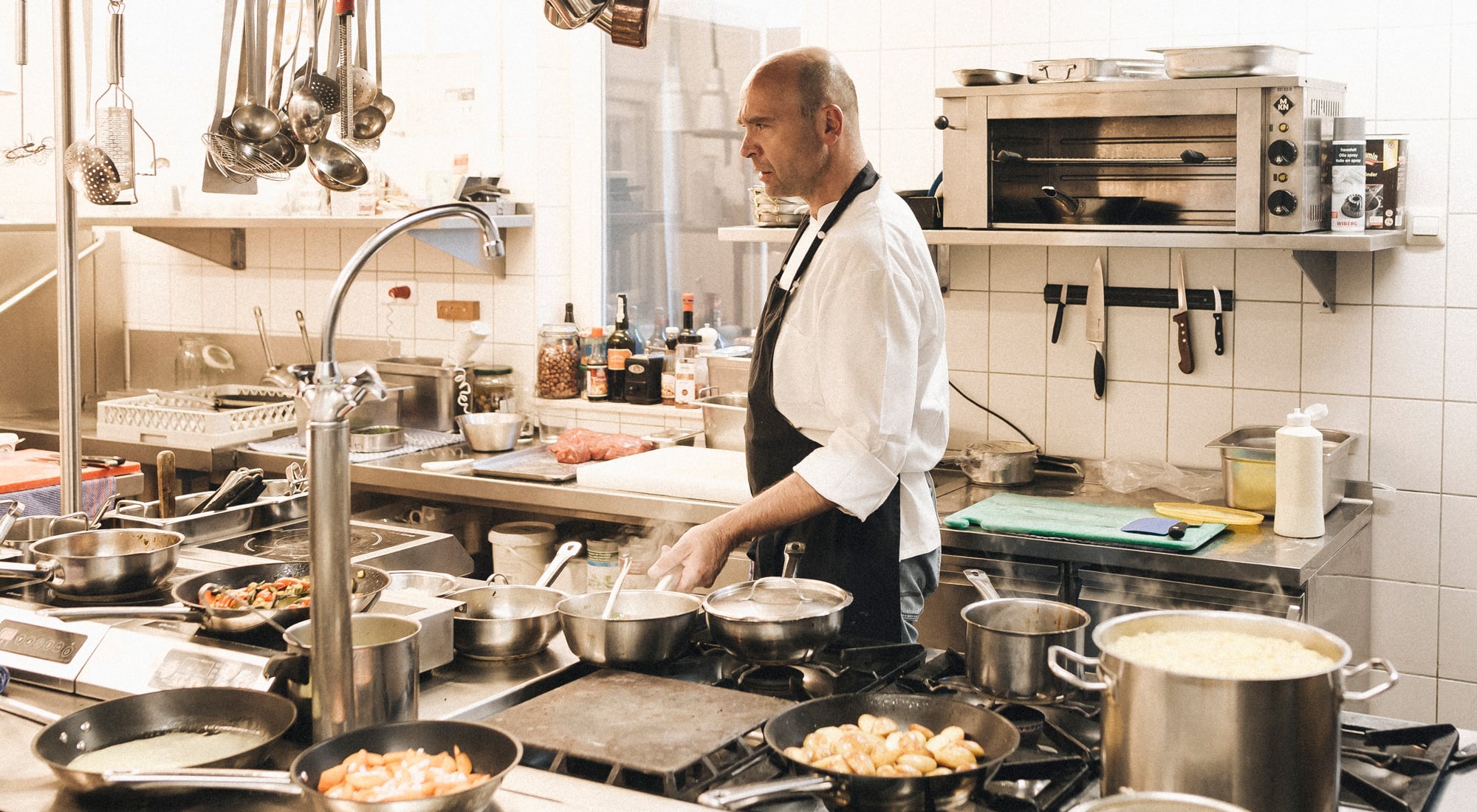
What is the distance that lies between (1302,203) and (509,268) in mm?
2476

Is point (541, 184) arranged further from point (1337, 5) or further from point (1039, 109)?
point (1337, 5)

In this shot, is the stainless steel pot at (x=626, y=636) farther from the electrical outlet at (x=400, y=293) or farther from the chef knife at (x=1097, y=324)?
the electrical outlet at (x=400, y=293)

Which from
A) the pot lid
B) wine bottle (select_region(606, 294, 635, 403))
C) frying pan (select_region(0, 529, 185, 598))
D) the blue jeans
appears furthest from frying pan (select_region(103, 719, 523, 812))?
wine bottle (select_region(606, 294, 635, 403))

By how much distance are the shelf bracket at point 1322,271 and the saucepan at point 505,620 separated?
1936 mm

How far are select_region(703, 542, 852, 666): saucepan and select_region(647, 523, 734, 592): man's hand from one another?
168 millimetres

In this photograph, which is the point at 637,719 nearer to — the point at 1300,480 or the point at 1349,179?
the point at 1300,480

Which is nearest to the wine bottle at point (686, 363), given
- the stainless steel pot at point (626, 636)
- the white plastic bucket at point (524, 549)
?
the white plastic bucket at point (524, 549)

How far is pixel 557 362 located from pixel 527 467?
0.67m

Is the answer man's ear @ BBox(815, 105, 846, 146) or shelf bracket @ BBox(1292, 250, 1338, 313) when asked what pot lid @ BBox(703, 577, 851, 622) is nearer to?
man's ear @ BBox(815, 105, 846, 146)

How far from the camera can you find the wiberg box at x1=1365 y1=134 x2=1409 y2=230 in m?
3.08

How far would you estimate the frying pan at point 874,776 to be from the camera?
133cm

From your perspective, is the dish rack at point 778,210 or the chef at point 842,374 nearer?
the chef at point 842,374

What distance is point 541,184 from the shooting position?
14.4ft

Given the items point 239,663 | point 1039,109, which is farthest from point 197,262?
point 239,663
